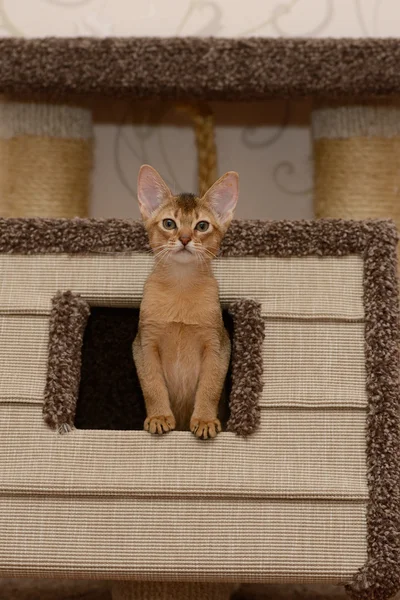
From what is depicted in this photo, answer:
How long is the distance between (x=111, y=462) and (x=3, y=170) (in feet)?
2.03

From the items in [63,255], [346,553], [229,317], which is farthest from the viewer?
[229,317]

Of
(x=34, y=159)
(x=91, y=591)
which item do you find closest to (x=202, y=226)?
(x=34, y=159)

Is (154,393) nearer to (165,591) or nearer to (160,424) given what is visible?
(160,424)

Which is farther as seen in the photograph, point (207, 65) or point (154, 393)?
point (207, 65)

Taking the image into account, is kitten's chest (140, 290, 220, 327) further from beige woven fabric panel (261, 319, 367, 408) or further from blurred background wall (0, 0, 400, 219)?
blurred background wall (0, 0, 400, 219)

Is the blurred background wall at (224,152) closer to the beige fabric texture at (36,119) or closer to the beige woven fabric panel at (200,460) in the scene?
the beige fabric texture at (36,119)

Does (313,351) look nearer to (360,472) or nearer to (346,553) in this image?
(360,472)

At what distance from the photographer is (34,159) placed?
120 cm

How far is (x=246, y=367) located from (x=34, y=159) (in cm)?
59

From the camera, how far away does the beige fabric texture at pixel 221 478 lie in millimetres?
881

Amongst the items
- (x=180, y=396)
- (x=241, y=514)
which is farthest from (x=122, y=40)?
(x=241, y=514)

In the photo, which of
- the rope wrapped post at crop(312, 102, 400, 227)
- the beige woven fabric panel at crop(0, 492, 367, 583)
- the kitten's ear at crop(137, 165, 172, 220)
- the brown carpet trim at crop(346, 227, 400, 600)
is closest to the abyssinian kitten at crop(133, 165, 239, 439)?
the kitten's ear at crop(137, 165, 172, 220)

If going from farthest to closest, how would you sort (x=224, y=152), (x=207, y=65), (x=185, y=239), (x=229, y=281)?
(x=224, y=152) → (x=207, y=65) → (x=229, y=281) → (x=185, y=239)

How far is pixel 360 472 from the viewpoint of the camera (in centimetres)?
91
